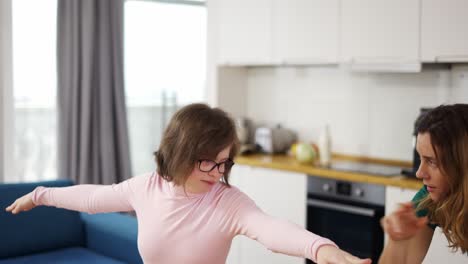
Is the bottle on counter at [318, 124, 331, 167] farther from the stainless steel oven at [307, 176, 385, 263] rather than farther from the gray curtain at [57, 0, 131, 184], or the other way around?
the gray curtain at [57, 0, 131, 184]

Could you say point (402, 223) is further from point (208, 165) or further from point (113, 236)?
point (113, 236)

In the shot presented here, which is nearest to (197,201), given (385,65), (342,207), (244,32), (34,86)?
(342,207)

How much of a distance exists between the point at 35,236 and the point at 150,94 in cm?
195

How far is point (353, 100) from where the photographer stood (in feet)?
16.0

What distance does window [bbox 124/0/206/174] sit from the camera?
5.51m

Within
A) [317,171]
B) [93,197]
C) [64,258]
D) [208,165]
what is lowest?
[64,258]

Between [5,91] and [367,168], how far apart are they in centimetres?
241

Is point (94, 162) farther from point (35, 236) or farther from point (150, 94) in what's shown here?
point (35, 236)

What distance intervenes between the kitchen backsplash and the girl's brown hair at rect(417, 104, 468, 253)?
228 centimetres

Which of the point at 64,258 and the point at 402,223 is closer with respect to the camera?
the point at 402,223

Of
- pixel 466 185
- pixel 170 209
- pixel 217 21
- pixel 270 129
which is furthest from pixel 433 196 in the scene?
pixel 217 21

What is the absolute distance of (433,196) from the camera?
81.9 inches

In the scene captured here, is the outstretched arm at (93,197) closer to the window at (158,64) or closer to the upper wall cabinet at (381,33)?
the upper wall cabinet at (381,33)

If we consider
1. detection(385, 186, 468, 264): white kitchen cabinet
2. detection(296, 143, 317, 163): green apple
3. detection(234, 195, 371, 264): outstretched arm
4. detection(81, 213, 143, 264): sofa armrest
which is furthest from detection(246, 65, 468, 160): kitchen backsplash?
detection(234, 195, 371, 264): outstretched arm
